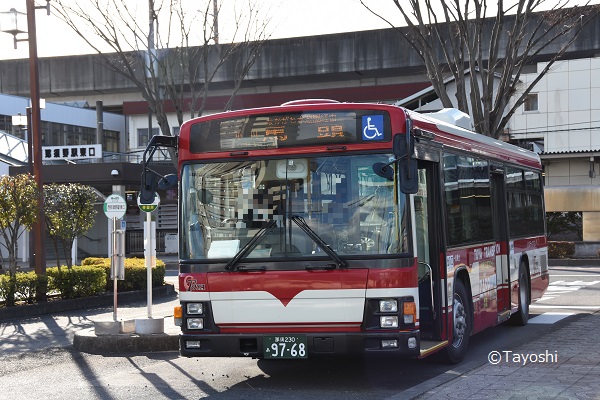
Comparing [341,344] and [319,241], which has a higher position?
[319,241]

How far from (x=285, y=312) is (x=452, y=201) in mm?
2870

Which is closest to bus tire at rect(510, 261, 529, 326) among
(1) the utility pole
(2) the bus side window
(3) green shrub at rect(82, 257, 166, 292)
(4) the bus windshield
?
(2) the bus side window

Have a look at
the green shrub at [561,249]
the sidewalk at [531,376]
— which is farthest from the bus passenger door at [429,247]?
the green shrub at [561,249]

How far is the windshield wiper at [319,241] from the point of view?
9.23 m

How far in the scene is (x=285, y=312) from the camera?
30.9 feet

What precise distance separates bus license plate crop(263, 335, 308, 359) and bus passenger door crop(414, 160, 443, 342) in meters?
1.75

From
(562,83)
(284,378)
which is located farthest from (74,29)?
(562,83)

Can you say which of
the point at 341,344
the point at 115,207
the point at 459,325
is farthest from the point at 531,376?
the point at 115,207

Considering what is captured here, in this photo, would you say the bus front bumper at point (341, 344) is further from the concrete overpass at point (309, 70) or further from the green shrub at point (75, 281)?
the concrete overpass at point (309, 70)

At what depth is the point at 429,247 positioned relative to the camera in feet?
35.0

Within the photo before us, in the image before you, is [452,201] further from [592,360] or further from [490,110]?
[490,110]

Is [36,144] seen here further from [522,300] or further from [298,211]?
[298,211]

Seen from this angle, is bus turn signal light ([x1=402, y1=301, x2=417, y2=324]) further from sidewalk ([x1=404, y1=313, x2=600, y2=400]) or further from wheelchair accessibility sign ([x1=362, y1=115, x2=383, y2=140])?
wheelchair accessibility sign ([x1=362, y1=115, x2=383, y2=140])

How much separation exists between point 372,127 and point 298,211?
1147 millimetres
